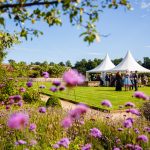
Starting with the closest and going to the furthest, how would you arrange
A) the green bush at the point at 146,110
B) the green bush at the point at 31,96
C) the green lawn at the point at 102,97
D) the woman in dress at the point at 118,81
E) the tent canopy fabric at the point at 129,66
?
1. the green bush at the point at 146,110
2. the green lawn at the point at 102,97
3. the green bush at the point at 31,96
4. the woman in dress at the point at 118,81
5. the tent canopy fabric at the point at 129,66

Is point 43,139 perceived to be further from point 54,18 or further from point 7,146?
point 54,18

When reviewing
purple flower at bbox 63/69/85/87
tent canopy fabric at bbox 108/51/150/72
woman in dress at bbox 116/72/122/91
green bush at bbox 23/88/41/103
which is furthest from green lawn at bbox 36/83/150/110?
purple flower at bbox 63/69/85/87

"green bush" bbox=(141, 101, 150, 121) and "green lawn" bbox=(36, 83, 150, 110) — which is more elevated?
"green bush" bbox=(141, 101, 150, 121)

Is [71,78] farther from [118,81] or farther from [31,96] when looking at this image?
[118,81]

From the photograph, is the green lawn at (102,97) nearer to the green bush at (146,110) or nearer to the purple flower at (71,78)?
the green bush at (146,110)

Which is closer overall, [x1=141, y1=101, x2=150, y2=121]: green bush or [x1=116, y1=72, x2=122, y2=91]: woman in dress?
[x1=141, y1=101, x2=150, y2=121]: green bush

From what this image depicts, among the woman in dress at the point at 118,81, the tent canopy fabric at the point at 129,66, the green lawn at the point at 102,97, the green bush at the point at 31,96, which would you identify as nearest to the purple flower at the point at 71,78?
the green lawn at the point at 102,97

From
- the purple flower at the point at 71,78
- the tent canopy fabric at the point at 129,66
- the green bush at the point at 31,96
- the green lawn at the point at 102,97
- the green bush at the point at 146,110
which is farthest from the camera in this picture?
the tent canopy fabric at the point at 129,66

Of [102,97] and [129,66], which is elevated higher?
[129,66]

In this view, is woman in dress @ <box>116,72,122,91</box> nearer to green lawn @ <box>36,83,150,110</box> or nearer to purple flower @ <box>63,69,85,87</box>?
green lawn @ <box>36,83,150,110</box>

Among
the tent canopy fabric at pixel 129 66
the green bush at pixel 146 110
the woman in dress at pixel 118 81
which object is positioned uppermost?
the tent canopy fabric at pixel 129 66

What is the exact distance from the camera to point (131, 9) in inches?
156

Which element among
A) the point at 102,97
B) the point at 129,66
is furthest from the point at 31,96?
the point at 129,66

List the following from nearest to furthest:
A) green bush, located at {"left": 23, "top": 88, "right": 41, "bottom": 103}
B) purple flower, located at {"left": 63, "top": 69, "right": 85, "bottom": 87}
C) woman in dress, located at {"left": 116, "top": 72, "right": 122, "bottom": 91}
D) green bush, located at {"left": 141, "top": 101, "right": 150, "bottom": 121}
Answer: purple flower, located at {"left": 63, "top": 69, "right": 85, "bottom": 87}
green bush, located at {"left": 141, "top": 101, "right": 150, "bottom": 121}
green bush, located at {"left": 23, "top": 88, "right": 41, "bottom": 103}
woman in dress, located at {"left": 116, "top": 72, "right": 122, "bottom": 91}
